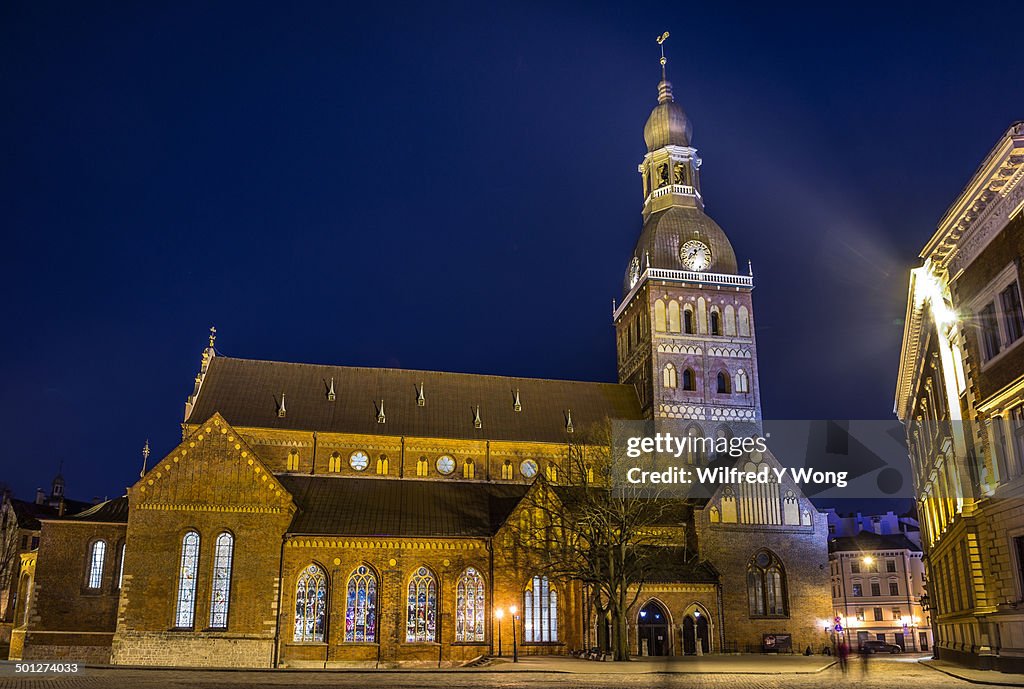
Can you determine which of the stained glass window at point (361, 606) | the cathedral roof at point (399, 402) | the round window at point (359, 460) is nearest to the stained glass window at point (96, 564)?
the cathedral roof at point (399, 402)

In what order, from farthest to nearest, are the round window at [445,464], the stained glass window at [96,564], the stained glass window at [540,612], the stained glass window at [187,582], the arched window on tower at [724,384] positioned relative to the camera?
the arched window on tower at [724,384] → the round window at [445,464] → the stained glass window at [540,612] → the stained glass window at [96,564] → the stained glass window at [187,582]

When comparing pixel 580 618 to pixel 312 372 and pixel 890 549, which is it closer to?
pixel 312 372

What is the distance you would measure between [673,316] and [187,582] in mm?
35156

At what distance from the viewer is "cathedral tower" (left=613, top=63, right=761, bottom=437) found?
62000mm

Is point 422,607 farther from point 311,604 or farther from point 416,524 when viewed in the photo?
point 311,604

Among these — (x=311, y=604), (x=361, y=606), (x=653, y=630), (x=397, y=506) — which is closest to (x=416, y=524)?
(x=397, y=506)

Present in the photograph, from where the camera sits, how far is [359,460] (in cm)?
5650

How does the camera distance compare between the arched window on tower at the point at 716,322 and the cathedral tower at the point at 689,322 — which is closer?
the cathedral tower at the point at 689,322

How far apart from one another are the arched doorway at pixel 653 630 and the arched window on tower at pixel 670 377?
1592 centimetres

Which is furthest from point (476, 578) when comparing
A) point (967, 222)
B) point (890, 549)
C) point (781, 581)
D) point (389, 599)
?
point (890, 549)

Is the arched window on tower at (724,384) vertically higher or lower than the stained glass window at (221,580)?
higher

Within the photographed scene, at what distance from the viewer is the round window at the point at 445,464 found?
5759cm

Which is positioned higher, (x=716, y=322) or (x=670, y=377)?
(x=716, y=322)

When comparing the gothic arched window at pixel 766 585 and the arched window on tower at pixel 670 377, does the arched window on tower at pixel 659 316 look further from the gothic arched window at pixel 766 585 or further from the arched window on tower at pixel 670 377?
the gothic arched window at pixel 766 585
